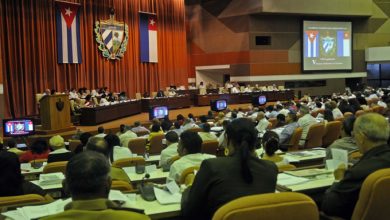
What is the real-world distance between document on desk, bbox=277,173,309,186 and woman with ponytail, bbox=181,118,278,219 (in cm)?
64

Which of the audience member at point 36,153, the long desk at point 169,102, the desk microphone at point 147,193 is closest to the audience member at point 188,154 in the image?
the desk microphone at point 147,193

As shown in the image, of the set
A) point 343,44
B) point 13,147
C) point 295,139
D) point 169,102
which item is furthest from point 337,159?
point 343,44

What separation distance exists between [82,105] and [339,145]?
10.4 metres

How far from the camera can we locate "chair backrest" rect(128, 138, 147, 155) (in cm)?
700

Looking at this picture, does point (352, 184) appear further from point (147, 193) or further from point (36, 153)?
point (36, 153)

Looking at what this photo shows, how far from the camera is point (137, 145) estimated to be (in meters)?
7.06

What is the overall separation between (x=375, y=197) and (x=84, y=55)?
15.3 meters

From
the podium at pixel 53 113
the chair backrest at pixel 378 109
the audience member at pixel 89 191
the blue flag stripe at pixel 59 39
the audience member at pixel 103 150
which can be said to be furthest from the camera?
the blue flag stripe at pixel 59 39

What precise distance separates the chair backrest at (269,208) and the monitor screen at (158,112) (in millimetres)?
10422

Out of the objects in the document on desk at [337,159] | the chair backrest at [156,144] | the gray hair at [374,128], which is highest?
the gray hair at [374,128]

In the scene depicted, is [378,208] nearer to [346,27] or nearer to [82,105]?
[82,105]

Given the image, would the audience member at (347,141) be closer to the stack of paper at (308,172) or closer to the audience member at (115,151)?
the stack of paper at (308,172)

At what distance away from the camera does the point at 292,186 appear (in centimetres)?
313

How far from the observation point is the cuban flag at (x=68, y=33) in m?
15.2
